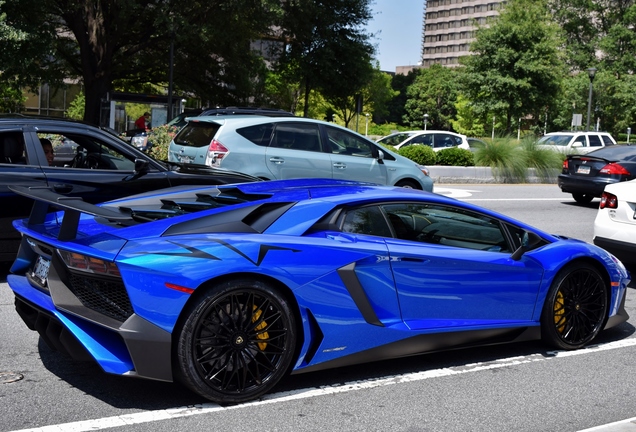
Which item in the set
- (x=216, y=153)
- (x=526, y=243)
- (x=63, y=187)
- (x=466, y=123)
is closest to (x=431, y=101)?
(x=466, y=123)

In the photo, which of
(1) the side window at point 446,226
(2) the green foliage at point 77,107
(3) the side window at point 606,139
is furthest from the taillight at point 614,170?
(2) the green foliage at point 77,107

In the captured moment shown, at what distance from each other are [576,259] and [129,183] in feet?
14.9

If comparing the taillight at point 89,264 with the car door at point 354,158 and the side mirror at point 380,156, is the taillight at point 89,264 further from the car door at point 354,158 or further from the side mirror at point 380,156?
the side mirror at point 380,156

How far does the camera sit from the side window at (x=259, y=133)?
12536mm

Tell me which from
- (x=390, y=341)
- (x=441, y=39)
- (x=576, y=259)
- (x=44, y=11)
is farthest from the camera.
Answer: (x=441, y=39)

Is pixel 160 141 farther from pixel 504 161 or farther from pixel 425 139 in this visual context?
pixel 425 139

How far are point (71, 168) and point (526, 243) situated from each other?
4728 mm

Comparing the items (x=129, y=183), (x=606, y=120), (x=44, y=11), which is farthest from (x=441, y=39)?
(x=129, y=183)

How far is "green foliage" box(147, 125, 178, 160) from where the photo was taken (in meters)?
16.8

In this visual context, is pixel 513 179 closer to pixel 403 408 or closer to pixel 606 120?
pixel 403 408

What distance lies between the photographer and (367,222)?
204 inches

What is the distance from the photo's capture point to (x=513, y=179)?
24047mm

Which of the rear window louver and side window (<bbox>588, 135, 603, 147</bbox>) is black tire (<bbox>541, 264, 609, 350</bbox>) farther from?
side window (<bbox>588, 135, 603, 147</bbox>)

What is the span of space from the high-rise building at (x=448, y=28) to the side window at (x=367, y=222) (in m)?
170
